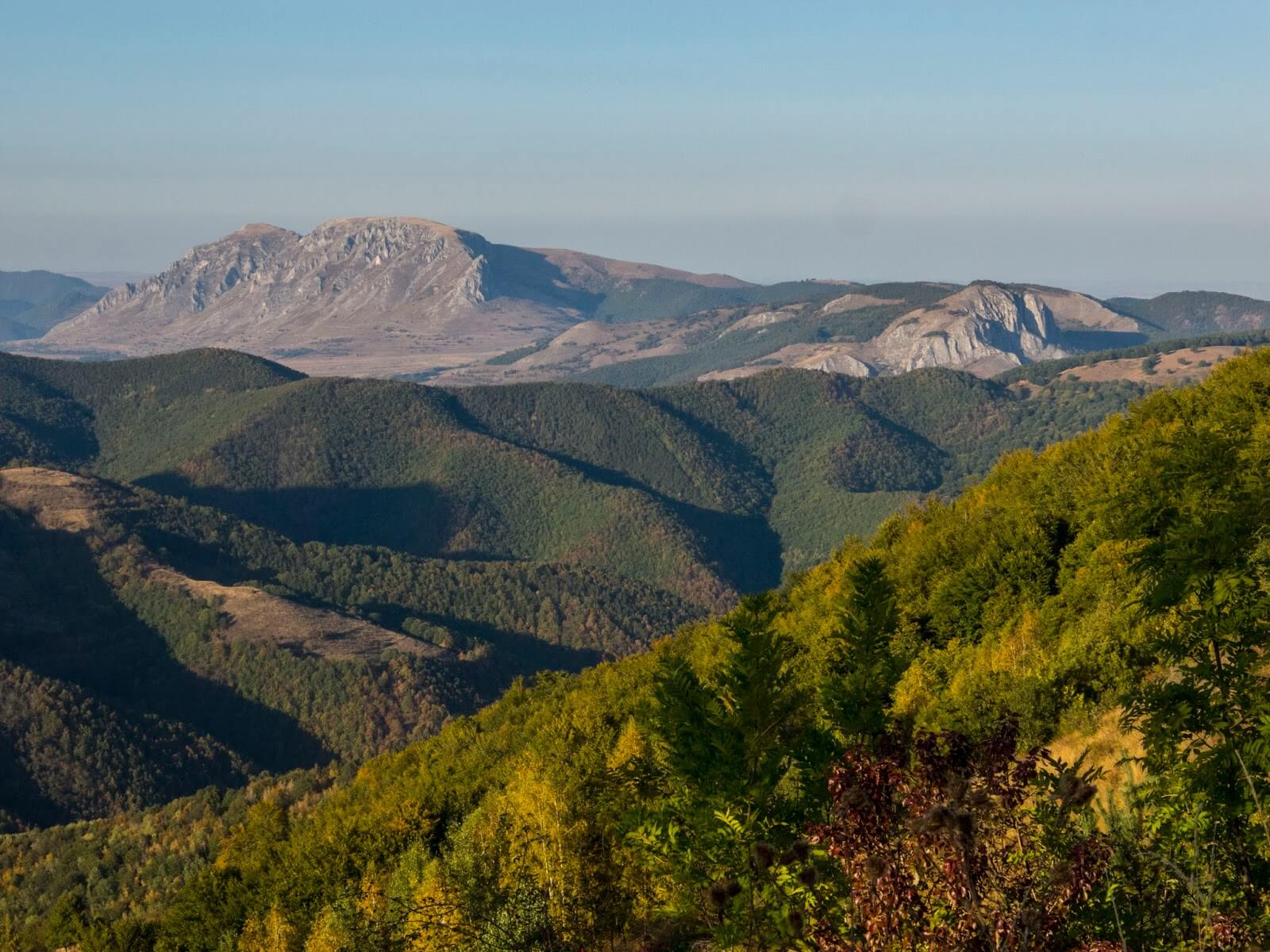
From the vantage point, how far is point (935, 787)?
615 inches

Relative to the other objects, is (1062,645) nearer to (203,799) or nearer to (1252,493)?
(1252,493)

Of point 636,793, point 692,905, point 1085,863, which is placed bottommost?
point 636,793

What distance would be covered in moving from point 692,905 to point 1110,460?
72.8 meters

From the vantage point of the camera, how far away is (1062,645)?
50.8 m

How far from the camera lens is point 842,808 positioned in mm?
14914

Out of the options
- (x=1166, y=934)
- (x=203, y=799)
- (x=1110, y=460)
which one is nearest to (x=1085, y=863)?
(x=1166, y=934)

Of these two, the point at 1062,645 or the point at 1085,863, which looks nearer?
the point at 1085,863

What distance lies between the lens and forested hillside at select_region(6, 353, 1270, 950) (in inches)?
575

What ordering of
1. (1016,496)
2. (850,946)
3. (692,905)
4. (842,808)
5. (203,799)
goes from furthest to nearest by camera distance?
(203,799) → (1016,496) → (692,905) → (842,808) → (850,946)

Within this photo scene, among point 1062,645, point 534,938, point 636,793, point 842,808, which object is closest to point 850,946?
point 842,808

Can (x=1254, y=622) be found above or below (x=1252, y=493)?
below

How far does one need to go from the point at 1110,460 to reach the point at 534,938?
72028 millimetres


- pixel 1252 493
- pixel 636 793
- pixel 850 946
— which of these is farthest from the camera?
pixel 636 793

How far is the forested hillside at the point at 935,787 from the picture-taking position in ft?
47.9
